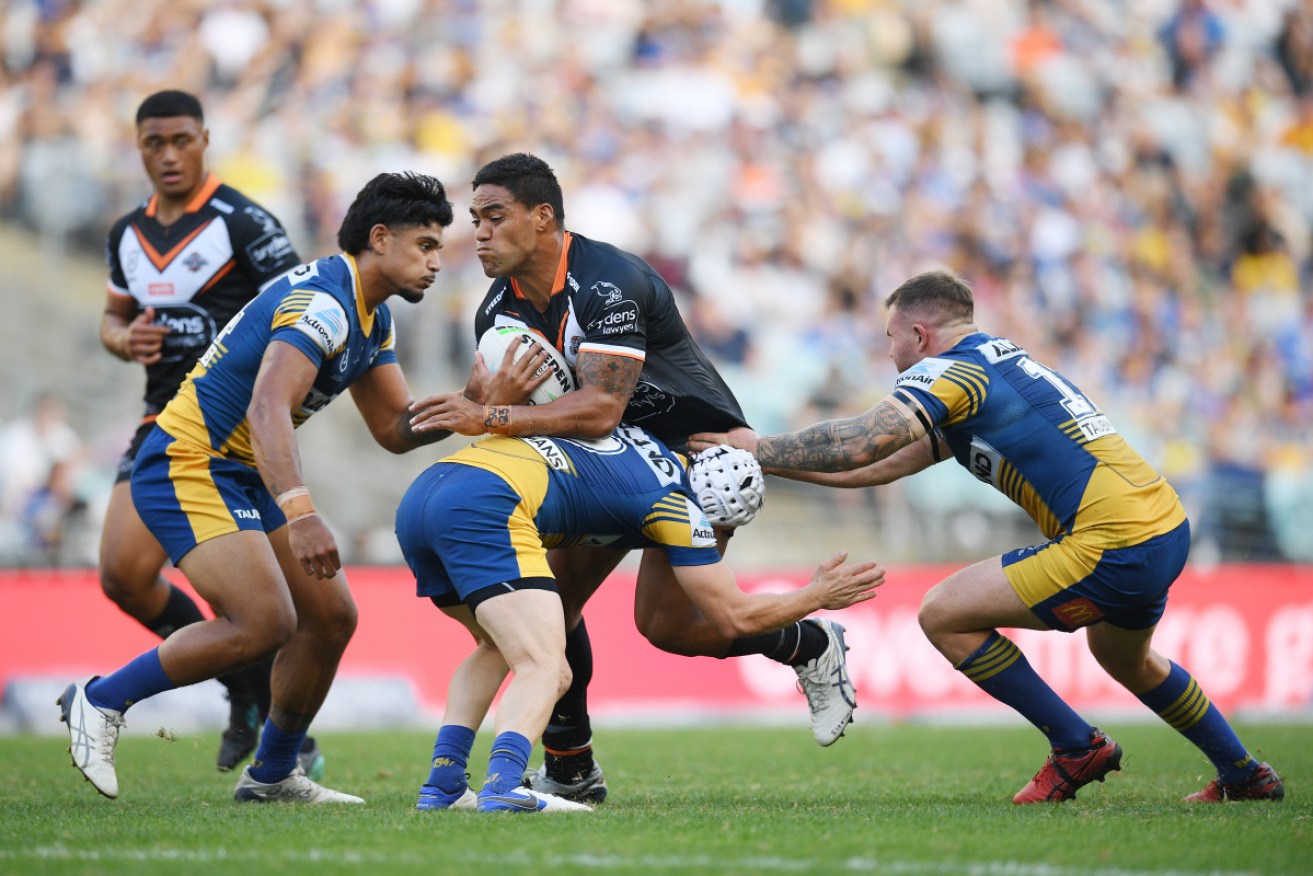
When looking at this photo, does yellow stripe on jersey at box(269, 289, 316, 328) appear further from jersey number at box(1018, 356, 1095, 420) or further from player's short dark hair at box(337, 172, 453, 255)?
jersey number at box(1018, 356, 1095, 420)

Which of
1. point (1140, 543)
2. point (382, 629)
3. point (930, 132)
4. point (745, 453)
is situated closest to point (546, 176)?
point (745, 453)

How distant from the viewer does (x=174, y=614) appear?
7.65m

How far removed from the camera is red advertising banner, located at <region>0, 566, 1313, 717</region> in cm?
1173

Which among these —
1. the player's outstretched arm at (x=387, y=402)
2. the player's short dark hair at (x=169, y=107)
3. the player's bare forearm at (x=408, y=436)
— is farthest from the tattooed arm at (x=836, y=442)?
the player's short dark hair at (x=169, y=107)

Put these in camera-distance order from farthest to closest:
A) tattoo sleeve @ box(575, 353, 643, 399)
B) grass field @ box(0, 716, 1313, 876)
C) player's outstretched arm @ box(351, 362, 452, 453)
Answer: player's outstretched arm @ box(351, 362, 452, 453) → tattoo sleeve @ box(575, 353, 643, 399) → grass field @ box(0, 716, 1313, 876)

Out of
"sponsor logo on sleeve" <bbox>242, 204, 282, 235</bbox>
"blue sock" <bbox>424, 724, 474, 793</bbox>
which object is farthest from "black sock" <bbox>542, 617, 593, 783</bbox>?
"sponsor logo on sleeve" <bbox>242, 204, 282, 235</bbox>

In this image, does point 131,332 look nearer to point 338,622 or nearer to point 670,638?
point 338,622

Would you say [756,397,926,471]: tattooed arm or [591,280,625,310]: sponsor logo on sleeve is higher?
[591,280,625,310]: sponsor logo on sleeve

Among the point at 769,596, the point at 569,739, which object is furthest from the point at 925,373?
the point at 569,739

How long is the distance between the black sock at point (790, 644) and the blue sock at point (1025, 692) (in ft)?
2.17

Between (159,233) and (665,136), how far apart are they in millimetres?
11785

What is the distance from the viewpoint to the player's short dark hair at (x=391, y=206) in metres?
6.45

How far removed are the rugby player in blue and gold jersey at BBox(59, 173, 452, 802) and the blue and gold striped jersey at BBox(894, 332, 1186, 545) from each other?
230 centimetres

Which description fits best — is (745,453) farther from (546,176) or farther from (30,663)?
(30,663)
